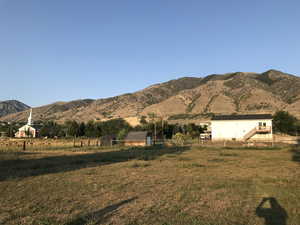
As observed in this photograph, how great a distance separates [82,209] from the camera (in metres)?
6.89

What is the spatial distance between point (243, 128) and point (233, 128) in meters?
2.18

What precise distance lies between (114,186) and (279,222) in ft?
21.3

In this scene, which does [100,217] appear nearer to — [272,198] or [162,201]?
[162,201]

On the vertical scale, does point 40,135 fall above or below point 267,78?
below

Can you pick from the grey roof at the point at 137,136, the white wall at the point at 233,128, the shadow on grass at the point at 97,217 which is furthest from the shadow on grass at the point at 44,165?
the white wall at the point at 233,128

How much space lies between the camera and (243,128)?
53156mm

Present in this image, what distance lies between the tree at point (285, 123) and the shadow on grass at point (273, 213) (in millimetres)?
63625

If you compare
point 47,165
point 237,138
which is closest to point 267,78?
point 237,138

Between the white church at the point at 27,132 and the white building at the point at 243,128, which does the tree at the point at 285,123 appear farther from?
the white church at the point at 27,132

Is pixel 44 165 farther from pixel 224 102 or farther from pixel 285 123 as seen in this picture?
pixel 224 102

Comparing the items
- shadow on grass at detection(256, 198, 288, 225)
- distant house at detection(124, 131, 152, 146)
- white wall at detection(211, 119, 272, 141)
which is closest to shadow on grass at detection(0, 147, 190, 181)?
shadow on grass at detection(256, 198, 288, 225)

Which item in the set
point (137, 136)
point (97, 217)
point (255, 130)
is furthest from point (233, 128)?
point (97, 217)

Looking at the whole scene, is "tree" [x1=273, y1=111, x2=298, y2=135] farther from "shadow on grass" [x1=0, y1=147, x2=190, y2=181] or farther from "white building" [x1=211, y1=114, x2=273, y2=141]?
"shadow on grass" [x1=0, y1=147, x2=190, y2=181]

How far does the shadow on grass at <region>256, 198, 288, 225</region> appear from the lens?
606 centimetres
